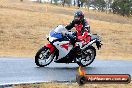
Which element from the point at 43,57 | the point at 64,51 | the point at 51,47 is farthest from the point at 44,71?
the point at 64,51

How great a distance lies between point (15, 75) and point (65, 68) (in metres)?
2.64

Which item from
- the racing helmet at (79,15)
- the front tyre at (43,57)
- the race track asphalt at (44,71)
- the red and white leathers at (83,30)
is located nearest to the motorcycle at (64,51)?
the front tyre at (43,57)

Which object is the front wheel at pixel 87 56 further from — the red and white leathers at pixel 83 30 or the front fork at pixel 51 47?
the front fork at pixel 51 47

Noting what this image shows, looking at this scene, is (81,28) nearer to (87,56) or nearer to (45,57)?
(87,56)

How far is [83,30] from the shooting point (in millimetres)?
14641

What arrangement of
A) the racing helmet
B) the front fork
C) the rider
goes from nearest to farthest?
1. the front fork
2. the racing helmet
3. the rider

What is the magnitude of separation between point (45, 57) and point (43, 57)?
0.09 meters

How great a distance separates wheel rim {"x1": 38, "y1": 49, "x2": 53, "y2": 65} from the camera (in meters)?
13.7

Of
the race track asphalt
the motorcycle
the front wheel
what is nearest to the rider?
the motorcycle

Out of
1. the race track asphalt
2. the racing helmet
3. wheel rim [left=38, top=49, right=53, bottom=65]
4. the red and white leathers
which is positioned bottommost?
the race track asphalt

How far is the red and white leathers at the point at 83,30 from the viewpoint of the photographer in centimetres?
1455

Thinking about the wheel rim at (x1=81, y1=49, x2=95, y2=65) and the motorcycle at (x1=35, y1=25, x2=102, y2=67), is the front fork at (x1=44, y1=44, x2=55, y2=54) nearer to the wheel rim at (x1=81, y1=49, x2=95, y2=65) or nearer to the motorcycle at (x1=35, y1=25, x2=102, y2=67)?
the motorcycle at (x1=35, y1=25, x2=102, y2=67)

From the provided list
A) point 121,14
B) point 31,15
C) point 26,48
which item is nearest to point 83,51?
point 26,48

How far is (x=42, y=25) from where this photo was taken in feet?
132
